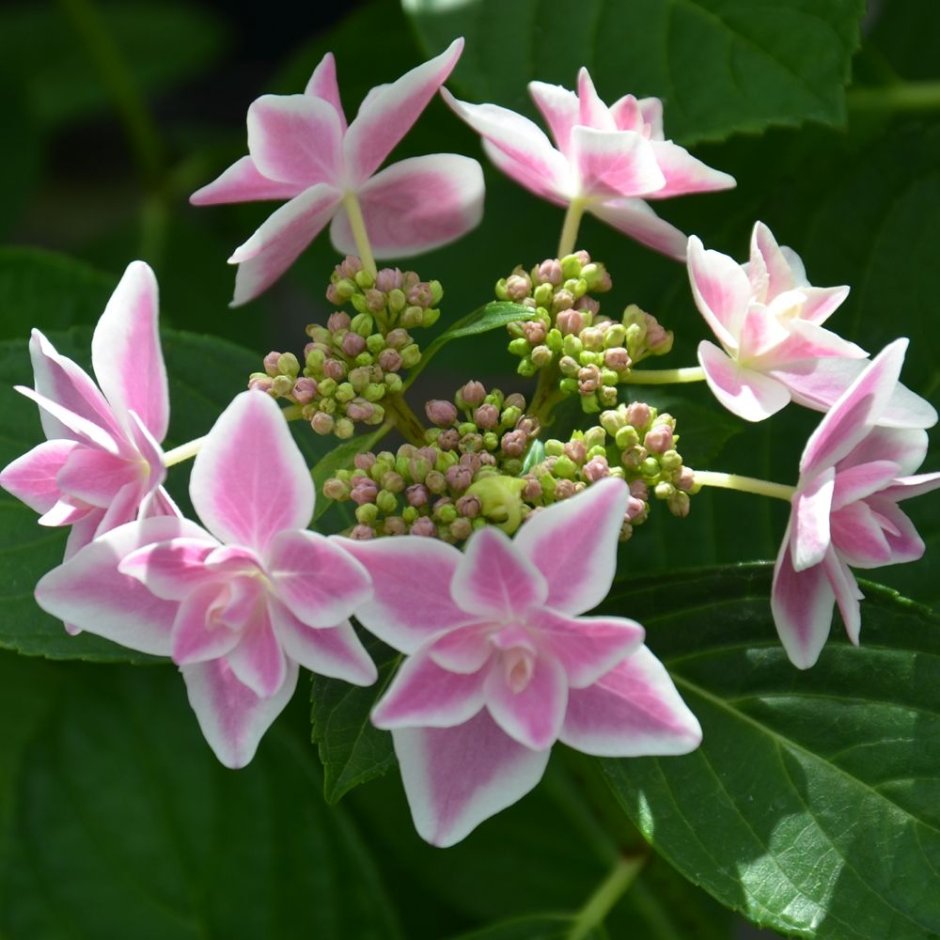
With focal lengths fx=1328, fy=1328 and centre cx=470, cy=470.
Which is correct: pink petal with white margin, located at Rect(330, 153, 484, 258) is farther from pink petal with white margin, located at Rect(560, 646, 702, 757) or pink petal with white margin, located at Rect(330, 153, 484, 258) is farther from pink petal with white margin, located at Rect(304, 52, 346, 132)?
pink petal with white margin, located at Rect(560, 646, 702, 757)

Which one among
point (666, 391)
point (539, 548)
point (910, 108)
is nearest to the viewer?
point (539, 548)

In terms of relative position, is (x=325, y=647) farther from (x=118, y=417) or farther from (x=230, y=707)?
Answer: (x=118, y=417)

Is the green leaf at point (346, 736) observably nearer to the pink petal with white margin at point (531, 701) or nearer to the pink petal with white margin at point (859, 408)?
the pink petal with white margin at point (531, 701)

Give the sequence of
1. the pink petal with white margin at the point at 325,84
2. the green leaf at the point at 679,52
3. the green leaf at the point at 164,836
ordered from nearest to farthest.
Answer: the pink petal with white margin at the point at 325,84, the green leaf at the point at 679,52, the green leaf at the point at 164,836

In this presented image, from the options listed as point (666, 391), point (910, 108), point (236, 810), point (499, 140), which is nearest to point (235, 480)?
point (499, 140)

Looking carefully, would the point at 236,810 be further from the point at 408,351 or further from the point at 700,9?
the point at 700,9

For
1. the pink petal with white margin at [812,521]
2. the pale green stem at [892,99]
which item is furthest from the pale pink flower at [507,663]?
the pale green stem at [892,99]
